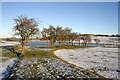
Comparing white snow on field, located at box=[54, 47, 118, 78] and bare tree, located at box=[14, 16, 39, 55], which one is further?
bare tree, located at box=[14, 16, 39, 55]

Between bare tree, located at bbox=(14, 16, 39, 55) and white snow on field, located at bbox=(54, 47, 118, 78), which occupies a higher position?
bare tree, located at bbox=(14, 16, 39, 55)

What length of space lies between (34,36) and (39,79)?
44.2ft

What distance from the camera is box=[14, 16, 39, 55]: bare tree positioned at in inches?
701

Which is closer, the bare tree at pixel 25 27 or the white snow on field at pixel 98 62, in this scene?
the white snow on field at pixel 98 62

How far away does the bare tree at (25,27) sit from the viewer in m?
17.8

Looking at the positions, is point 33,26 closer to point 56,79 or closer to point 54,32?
point 56,79

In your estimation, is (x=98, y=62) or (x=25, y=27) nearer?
(x=98, y=62)

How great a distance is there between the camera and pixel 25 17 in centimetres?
1800

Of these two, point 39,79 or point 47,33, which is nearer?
point 39,79

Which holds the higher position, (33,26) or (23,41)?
(33,26)

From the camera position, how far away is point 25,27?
59.1ft

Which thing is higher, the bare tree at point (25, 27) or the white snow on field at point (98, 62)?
the bare tree at point (25, 27)

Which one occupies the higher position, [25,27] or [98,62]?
[25,27]

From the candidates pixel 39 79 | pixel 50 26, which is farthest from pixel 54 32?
pixel 39 79
